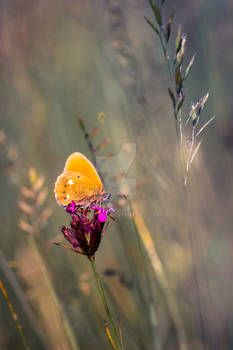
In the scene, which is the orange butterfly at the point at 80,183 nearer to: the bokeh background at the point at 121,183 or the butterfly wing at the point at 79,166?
the butterfly wing at the point at 79,166

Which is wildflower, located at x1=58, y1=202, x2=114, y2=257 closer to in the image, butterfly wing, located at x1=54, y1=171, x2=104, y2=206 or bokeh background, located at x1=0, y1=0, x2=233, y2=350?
butterfly wing, located at x1=54, y1=171, x2=104, y2=206

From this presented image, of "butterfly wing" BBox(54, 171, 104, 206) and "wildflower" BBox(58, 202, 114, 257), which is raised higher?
"butterfly wing" BBox(54, 171, 104, 206)

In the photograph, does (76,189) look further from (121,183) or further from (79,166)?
(121,183)

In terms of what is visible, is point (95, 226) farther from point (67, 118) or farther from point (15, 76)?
point (15, 76)

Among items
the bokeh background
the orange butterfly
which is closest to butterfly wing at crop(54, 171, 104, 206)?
the orange butterfly

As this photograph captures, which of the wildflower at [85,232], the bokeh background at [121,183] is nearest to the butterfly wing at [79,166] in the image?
the bokeh background at [121,183]

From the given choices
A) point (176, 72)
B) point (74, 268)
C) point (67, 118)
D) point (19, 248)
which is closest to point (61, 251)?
point (74, 268)
